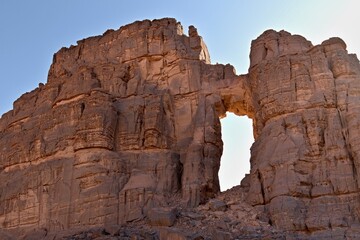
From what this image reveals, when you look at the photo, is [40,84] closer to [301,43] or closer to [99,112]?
[99,112]

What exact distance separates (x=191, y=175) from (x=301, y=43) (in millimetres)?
10052

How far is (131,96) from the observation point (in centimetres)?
3769

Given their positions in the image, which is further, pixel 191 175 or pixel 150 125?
pixel 150 125

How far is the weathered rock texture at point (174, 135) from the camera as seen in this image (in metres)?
29.0

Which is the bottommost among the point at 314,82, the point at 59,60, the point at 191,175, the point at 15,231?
the point at 15,231

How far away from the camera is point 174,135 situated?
119ft

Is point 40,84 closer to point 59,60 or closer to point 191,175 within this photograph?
point 59,60

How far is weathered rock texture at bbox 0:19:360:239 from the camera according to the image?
29016mm

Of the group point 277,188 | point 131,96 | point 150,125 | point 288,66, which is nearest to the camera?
point 277,188

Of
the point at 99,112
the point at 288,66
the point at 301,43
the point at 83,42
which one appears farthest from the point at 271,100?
the point at 83,42

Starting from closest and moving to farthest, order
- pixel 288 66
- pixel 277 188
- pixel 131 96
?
1. pixel 277 188
2. pixel 288 66
3. pixel 131 96

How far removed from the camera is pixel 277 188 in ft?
94.8

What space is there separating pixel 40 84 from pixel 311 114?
2080 centimetres

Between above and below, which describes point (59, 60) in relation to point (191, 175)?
above
